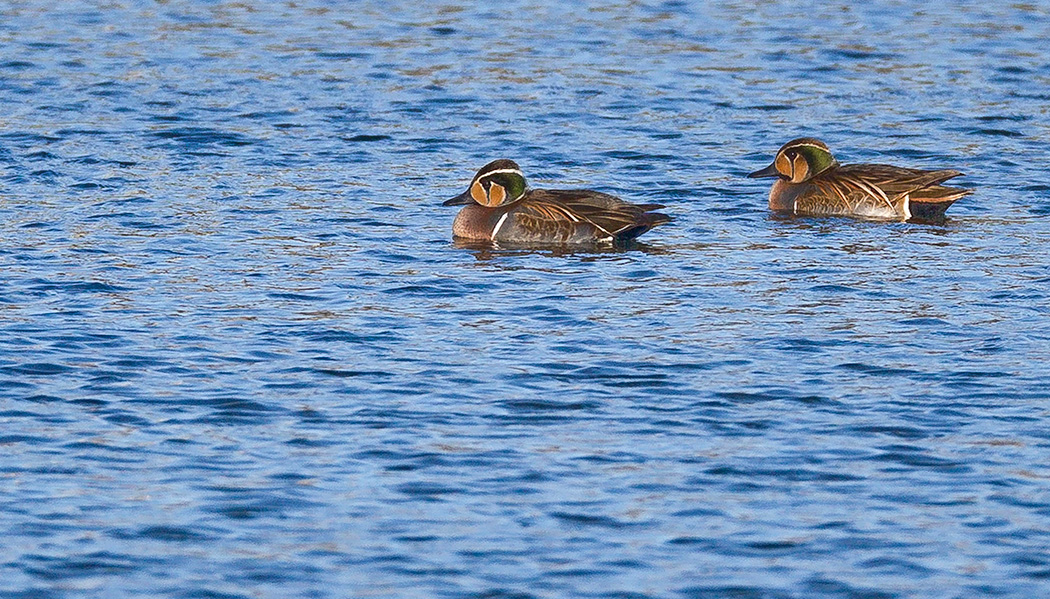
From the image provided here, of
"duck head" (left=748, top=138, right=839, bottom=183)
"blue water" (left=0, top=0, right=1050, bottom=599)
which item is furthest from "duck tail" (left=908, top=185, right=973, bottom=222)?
"duck head" (left=748, top=138, right=839, bottom=183)

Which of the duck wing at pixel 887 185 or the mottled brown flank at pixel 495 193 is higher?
the mottled brown flank at pixel 495 193

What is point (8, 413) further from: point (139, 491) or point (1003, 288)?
point (1003, 288)

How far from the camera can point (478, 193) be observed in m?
16.9

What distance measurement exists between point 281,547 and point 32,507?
1425 millimetres

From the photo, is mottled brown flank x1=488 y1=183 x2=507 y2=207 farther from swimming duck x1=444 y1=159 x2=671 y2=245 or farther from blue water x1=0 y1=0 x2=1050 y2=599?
blue water x1=0 y1=0 x2=1050 y2=599

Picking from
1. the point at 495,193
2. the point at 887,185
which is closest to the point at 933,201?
the point at 887,185

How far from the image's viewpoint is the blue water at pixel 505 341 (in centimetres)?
946

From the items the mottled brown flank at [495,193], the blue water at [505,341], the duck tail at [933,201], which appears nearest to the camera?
the blue water at [505,341]

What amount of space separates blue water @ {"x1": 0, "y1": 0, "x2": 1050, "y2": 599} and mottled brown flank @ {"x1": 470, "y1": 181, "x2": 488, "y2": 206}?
50 cm

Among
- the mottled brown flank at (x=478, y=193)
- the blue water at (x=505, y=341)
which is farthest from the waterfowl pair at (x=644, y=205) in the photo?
the blue water at (x=505, y=341)

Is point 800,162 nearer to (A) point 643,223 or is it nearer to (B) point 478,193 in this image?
(A) point 643,223

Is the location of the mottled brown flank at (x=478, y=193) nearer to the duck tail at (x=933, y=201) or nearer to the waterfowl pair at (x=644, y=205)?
the waterfowl pair at (x=644, y=205)

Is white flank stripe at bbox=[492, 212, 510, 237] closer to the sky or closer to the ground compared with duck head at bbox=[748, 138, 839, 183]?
closer to the ground

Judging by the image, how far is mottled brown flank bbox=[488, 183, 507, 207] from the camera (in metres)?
16.9
